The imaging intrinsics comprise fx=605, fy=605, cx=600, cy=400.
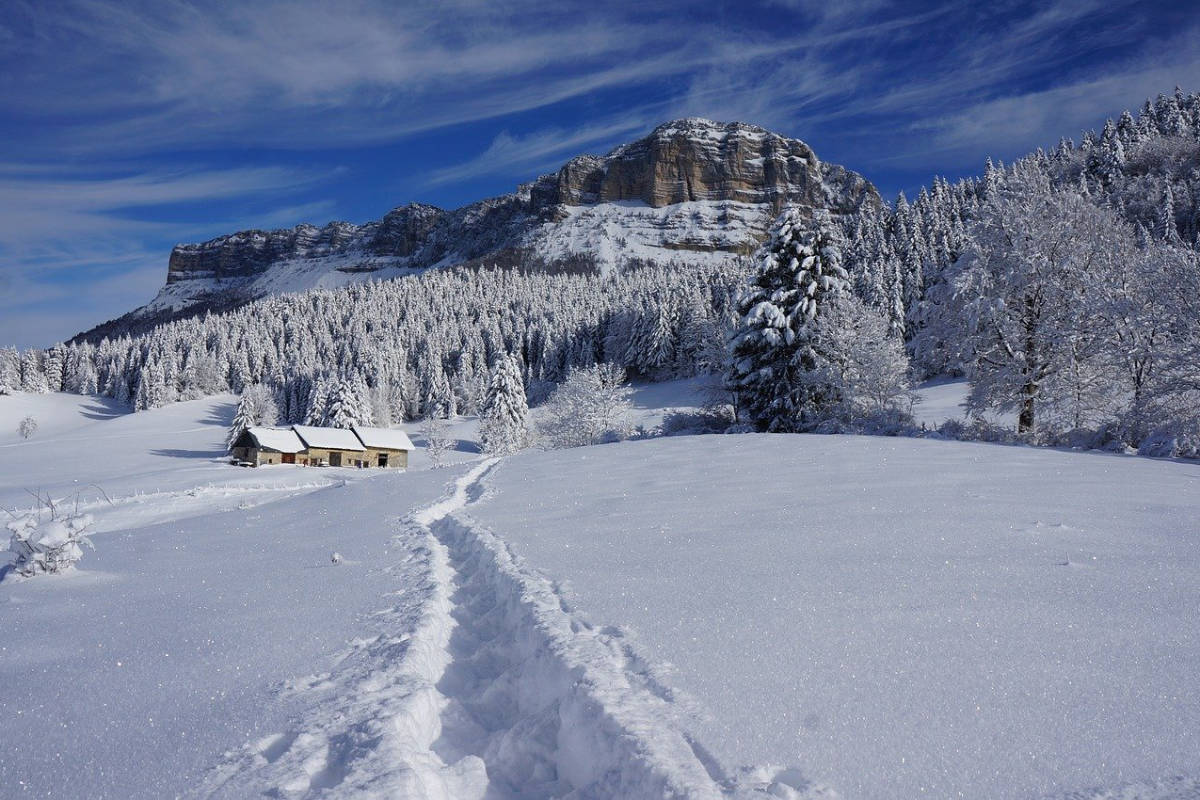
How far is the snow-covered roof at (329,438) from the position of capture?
55.2m

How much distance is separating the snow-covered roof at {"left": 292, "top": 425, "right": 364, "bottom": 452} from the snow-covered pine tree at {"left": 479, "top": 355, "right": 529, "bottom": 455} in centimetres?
1212

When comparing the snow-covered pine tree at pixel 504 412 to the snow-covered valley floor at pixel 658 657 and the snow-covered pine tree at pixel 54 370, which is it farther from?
the snow-covered pine tree at pixel 54 370

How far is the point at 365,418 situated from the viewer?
6700cm

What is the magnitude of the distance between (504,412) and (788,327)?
39.1 meters

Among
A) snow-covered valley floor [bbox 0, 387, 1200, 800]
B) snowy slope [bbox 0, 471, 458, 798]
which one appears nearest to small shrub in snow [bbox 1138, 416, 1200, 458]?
snow-covered valley floor [bbox 0, 387, 1200, 800]

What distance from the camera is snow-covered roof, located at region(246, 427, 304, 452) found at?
52497 millimetres

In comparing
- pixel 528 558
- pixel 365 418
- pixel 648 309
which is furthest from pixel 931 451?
pixel 648 309

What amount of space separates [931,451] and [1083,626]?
417 inches

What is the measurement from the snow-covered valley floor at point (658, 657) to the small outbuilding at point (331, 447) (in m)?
49.5

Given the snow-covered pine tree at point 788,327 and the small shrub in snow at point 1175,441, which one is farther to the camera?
the snow-covered pine tree at point 788,327

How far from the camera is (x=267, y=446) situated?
Answer: 5238 cm

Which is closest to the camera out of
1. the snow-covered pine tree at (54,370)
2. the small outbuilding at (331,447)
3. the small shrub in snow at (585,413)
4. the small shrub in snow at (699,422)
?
the small shrub in snow at (699,422)

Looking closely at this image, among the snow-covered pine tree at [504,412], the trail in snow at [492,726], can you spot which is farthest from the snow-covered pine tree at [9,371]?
the trail in snow at [492,726]

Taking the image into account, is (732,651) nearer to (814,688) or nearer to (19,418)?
(814,688)
